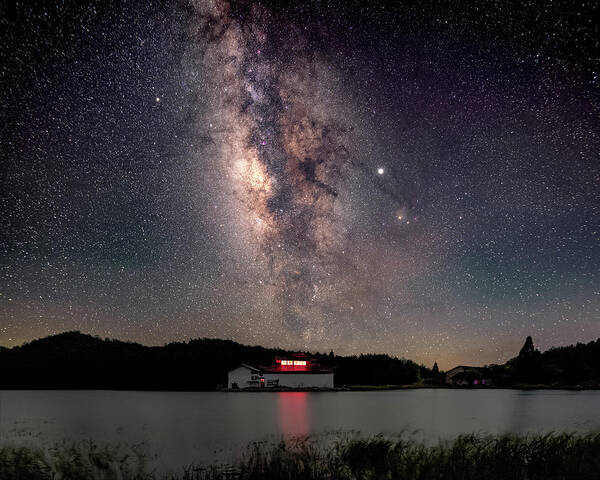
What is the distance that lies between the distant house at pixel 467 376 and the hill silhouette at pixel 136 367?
8.22 m

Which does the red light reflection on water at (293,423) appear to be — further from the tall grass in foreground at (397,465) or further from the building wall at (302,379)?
the building wall at (302,379)

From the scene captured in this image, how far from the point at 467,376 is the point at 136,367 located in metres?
71.7

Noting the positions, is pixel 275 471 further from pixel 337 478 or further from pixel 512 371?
pixel 512 371

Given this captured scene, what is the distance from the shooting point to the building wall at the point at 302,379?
285 ft

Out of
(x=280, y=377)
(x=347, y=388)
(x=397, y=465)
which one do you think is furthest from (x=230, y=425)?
(x=347, y=388)

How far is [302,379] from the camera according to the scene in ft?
287

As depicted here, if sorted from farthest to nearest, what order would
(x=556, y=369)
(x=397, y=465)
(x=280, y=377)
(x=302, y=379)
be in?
1. (x=556, y=369)
2. (x=302, y=379)
3. (x=280, y=377)
4. (x=397, y=465)

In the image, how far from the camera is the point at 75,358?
375 ft

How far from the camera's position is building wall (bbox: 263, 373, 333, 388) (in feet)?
285

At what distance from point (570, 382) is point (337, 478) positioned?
3875 inches

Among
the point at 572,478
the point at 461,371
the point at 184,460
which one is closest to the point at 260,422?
the point at 184,460

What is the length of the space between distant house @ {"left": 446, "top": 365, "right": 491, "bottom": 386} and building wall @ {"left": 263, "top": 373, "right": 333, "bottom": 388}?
39.6m

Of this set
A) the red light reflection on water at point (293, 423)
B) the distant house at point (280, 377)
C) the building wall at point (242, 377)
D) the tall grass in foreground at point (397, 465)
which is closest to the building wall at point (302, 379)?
the distant house at point (280, 377)

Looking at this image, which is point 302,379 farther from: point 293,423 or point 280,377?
point 293,423
